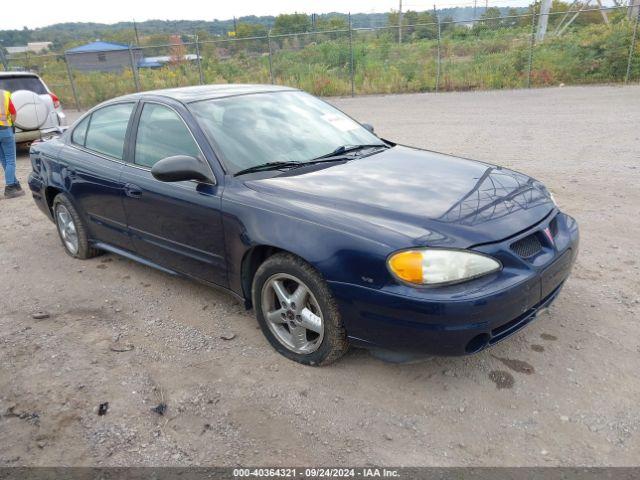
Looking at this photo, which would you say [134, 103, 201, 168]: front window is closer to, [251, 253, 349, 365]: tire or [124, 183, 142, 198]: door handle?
[124, 183, 142, 198]: door handle

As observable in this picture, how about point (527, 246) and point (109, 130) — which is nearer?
point (527, 246)

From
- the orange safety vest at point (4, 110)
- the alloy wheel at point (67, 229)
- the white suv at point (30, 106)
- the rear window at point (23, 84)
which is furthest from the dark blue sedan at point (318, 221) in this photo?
the rear window at point (23, 84)

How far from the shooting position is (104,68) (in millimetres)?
28203

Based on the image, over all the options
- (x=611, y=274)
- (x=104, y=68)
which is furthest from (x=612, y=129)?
(x=104, y=68)

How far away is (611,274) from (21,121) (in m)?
9.90

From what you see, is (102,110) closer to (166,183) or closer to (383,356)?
(166,183)

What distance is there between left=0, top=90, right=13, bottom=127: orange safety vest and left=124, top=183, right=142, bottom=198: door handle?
4.44 metres

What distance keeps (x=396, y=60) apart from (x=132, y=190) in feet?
60.5

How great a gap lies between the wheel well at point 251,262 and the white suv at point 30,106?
25.0ft

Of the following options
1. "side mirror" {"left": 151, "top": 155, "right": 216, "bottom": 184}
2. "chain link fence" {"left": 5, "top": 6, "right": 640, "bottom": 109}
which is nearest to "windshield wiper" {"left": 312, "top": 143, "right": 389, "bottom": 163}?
"side mirror" {"left": 151, "top": 155, "right": 216, "bottom": 184}

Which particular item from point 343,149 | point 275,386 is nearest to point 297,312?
point 275,386

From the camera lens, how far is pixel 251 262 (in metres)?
3.34

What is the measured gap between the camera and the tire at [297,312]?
2.93 meters

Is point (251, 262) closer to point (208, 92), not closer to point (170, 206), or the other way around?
point (170, 206)
